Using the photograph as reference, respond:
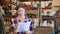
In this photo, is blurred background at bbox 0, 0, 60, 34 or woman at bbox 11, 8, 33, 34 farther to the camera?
blurred background at bbox 0, 0, 60, 34

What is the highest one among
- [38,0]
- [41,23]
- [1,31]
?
[38,0]

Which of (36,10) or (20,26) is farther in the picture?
(36,10)

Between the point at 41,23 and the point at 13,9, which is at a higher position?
the point at 13,9

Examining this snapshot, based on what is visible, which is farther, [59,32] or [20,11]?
[20,11]

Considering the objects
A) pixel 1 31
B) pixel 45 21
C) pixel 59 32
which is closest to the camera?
pixel 1 31

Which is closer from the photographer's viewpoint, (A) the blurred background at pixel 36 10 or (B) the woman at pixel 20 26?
(B) the woman at pixel 20 26

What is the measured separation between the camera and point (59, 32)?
1.77m

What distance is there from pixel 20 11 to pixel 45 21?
0.70m

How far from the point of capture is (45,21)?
2725 mm

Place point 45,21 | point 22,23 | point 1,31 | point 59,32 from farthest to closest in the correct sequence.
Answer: point 45,21 → point 22,23 → point 59,32 → point 1,31

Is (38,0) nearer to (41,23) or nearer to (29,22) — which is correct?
(41,23)

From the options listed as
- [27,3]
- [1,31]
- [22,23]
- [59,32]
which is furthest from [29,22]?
[27,3]

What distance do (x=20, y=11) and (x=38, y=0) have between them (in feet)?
2.29

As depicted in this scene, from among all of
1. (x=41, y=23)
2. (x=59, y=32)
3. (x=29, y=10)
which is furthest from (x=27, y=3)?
(x=59, y=32)
